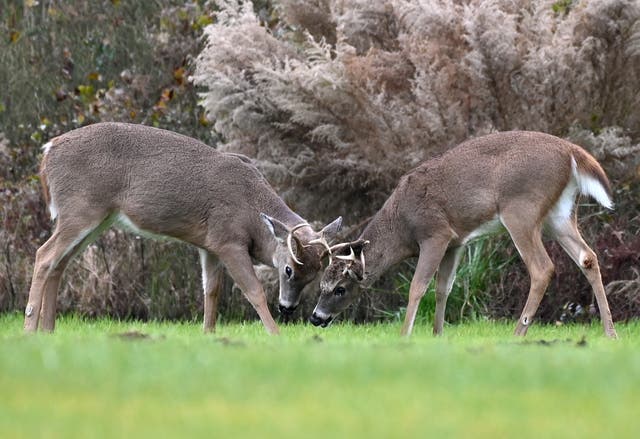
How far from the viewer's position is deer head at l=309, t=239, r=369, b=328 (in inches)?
443

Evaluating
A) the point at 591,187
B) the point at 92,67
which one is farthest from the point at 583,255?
the point at 92,67

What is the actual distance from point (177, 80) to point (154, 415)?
1060 centimetres

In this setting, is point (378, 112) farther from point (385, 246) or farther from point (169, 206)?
point (169, 206)

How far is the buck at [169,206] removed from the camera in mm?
10359

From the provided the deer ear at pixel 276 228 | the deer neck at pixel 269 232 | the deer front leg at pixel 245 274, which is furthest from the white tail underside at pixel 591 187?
the deer front leg at pixel 245 274

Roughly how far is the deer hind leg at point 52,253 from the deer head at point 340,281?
1990 millimetres

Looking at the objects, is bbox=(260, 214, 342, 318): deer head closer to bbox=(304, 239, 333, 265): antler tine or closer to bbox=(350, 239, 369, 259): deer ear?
bbox=(304, 239, 333, 265): antler tine

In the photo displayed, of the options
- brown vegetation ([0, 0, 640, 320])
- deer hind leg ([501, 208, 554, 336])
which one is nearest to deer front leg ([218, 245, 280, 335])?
deer hind leg ([501, 208, 554, 336])

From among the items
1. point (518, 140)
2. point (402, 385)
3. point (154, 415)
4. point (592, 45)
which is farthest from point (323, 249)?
point (154, 415)

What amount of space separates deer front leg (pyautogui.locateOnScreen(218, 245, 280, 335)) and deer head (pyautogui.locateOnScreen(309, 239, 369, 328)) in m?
0.88

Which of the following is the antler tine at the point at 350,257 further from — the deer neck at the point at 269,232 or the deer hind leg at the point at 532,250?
the deer hind leg at the point at 532,250

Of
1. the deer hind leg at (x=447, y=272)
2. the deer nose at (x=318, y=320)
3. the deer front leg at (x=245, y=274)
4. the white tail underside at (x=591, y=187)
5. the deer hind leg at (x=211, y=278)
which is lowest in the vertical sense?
the deer nose at (x=318, y=320)

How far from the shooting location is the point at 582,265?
10516 millimetres

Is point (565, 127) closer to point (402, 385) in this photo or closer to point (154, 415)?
point (402, 385)
